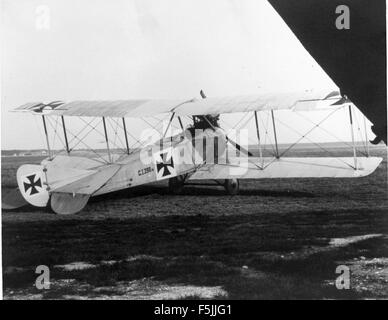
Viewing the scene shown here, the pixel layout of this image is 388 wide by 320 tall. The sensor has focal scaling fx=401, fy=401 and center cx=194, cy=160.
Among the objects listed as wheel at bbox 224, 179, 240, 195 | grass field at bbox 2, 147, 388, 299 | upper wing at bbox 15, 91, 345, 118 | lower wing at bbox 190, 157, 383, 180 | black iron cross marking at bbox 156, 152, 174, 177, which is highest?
upper wing at bbox 15, 91, 345, 118

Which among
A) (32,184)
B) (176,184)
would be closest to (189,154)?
(176,184)

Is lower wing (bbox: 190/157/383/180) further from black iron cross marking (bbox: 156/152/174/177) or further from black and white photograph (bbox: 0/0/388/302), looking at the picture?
black iron cross marking (bbox: 156/152/174/177)

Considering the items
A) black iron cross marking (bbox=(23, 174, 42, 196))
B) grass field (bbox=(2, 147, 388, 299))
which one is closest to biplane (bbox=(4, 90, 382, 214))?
black iron cross marking (bbox=(23, 174, 42, 196))

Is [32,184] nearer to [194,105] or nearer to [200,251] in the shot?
[200,251]
